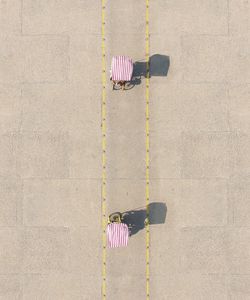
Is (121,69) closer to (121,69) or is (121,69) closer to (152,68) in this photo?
(121,69)

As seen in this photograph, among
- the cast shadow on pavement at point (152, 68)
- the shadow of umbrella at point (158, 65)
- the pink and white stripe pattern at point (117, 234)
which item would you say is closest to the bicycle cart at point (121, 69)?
the cast shadow on pavement at point (152, 68)

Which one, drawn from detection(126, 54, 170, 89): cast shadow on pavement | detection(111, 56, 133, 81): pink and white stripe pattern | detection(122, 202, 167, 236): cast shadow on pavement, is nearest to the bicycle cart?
detection(111, 56, 133, 81): pink and white stripe pattern

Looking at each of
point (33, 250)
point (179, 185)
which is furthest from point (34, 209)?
point (179, 185)

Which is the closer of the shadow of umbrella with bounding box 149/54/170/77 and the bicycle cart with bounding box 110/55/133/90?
the bicycle cart with bounding box 110/55/133/90

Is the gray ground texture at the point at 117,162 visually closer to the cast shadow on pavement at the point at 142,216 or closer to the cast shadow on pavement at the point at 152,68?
the cast shadow on pavement at the point at 142,216

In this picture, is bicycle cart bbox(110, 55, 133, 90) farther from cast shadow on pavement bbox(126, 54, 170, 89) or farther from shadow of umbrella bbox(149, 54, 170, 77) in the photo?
shadow of umbrella bbox(149, 54, 170, 77)

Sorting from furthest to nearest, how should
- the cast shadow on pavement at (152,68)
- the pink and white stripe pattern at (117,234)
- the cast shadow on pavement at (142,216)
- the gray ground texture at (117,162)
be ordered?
the cast shadow on pavement at (152,68)
the cast shadow on pavement at (142,216)
the gray ground texture at (117,162)
the pink and white stripe pattern at (117,234)

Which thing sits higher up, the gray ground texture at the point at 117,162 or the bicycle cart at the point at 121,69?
the bicycle cart at the point at 121,69
